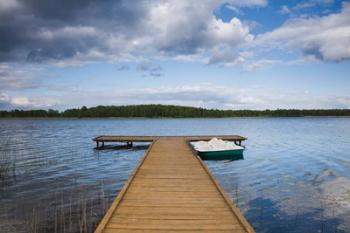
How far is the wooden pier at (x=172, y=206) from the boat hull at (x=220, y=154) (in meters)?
8.17

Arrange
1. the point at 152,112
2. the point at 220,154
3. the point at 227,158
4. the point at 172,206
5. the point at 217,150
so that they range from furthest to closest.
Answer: the point at 152,112 → the point at 227,158 → the point at 220,154 → the point at 217,150 → the point at 172,206

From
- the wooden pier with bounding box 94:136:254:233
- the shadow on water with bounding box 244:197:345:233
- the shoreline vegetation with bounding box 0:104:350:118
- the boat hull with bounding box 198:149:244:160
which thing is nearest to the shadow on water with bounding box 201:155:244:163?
the boat hull with bounding box 198:149:244:160

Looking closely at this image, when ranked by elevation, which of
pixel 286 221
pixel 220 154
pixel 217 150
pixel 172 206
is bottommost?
pixel 286 221

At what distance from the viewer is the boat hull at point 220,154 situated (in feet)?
67.2

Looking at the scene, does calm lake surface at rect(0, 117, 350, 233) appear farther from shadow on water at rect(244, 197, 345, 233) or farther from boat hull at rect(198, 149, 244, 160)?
boat hull at rect(198, 149, 244, 160)

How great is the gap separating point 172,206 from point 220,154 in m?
13.5

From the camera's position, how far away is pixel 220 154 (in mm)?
20797

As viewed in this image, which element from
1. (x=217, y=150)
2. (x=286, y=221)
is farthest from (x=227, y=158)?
(x=286, y=221)

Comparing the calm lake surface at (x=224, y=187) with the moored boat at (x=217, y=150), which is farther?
the moored boat at (x=217, y=150)

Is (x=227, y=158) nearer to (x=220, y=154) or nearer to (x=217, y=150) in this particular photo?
(x=220, y=154)

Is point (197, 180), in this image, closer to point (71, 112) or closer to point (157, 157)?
point (157, 157)

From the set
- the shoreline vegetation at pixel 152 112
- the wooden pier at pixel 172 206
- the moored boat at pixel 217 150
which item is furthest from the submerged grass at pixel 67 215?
the shoreline vegetation at pixel 152 112

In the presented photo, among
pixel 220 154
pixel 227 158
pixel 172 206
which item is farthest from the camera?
pixel 227 158

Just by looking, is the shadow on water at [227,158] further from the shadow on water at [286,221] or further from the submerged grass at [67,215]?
the submerged grass at [67,215]
